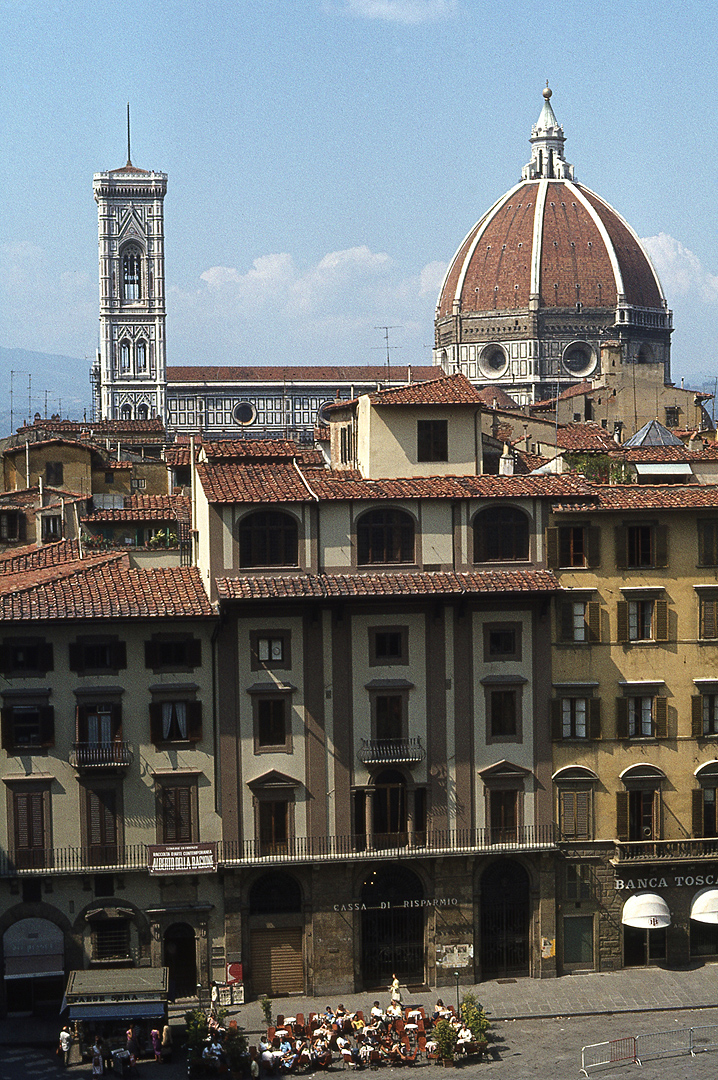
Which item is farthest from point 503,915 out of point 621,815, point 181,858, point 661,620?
point 661,620

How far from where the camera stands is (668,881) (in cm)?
4534

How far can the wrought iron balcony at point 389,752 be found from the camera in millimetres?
43719

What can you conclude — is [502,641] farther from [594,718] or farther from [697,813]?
[697,813]

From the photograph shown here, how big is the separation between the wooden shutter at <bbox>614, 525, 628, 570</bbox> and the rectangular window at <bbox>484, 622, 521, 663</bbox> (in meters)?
3.44

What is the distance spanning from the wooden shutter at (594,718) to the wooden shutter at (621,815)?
1800 mm

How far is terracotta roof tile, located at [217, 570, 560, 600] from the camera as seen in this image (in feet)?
140

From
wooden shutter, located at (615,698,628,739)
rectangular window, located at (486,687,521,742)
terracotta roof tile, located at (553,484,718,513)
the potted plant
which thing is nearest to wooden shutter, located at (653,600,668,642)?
wooden shutter, located at (615,698,628,739)

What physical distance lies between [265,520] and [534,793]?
1065 cm

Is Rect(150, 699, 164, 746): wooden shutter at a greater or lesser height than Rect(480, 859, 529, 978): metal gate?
greater

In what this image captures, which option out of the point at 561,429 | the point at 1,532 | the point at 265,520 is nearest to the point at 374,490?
the point at 265,520

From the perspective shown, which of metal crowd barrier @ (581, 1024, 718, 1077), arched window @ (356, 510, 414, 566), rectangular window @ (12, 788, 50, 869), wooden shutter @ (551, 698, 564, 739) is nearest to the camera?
metal crowd barrier @ (581, 1024, 718, 1077)

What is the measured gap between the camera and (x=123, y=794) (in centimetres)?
4281

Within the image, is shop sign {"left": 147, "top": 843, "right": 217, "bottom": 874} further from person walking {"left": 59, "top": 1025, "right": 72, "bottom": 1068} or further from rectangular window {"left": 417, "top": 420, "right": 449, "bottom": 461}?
rectangular window {"left": 417, "top": 420, "right": 449, "bottom": 461}

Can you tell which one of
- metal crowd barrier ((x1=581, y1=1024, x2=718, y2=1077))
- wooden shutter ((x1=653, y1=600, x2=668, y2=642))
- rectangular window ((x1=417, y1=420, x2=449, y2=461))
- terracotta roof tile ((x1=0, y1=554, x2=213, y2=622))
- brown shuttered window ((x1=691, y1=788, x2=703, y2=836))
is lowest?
metal crowd barrier ((x1=581, y1=1024, x2=718, y2=1077))
